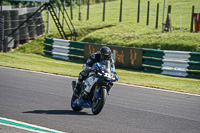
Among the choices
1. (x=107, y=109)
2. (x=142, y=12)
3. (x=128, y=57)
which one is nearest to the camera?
(x=107, y=109)

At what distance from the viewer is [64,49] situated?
23.7m

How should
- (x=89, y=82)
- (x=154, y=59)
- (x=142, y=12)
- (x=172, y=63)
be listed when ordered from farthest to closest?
(x=142, y=12) < (x=154, y=59) < (x=172, y=63) < (x=89, y=82)

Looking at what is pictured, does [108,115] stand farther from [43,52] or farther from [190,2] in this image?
[190,2]

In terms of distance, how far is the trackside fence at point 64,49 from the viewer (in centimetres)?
2297

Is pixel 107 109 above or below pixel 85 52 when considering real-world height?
below

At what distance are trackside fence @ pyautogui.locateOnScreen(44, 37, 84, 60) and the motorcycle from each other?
14328 millimetres

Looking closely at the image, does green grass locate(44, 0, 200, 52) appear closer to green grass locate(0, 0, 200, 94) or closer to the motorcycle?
green grass locate(0, 0, 200, 94)

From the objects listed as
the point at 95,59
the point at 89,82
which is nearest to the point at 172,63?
the point at 95,59

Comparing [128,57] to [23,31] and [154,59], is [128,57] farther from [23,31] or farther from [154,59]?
[23,31]

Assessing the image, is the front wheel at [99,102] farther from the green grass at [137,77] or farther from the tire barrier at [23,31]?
the tire barrier at [23,31]

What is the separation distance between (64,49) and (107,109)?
15.2 metres

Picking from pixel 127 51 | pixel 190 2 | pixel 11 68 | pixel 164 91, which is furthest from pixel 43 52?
pixel 190 2

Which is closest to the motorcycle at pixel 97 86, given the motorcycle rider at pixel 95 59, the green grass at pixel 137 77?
the motorcycle rider at pixel 95 59

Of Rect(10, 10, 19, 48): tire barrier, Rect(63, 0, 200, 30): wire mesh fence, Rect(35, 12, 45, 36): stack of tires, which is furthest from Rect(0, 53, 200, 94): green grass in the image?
Rect(63, 0, 200, 30): wire mesh fence
